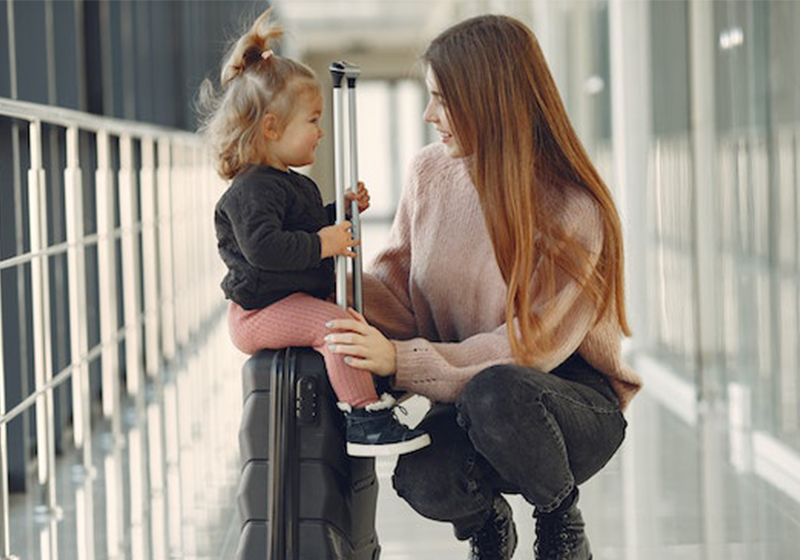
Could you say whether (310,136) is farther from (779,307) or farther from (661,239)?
(661,239)

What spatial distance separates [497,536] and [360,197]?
22.2 inches

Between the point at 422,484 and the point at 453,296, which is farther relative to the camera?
the point at 453,296

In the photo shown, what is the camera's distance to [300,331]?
6.35 feet

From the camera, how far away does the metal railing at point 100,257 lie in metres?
2.77

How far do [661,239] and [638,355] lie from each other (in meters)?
0.51

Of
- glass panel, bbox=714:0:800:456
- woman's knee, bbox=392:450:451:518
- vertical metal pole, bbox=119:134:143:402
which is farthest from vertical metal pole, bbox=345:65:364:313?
vertical metal pole, bbox=119:134:143:402

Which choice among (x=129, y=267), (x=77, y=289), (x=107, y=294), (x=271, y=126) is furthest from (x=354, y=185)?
(x=129, y=267)

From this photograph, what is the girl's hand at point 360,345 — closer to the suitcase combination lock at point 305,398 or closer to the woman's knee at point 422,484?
the suitcase combination lock at point 305,398

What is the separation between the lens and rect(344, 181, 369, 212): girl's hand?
78.4 inches

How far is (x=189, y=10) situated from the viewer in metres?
7.91

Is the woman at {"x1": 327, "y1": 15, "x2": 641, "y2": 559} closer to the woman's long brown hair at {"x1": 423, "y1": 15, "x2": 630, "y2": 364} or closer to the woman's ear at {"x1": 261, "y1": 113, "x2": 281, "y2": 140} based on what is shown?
the woman's long brown hair at {"x1": 423, "y1": 15, "x2": 630, "y2": 364}

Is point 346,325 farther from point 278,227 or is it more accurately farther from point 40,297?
point 40,297

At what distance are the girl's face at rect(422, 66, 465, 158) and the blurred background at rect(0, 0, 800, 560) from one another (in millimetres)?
42

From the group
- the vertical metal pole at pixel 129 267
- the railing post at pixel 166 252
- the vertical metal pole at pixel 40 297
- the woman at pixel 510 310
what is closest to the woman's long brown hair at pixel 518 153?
the woman at pixel 510 310
